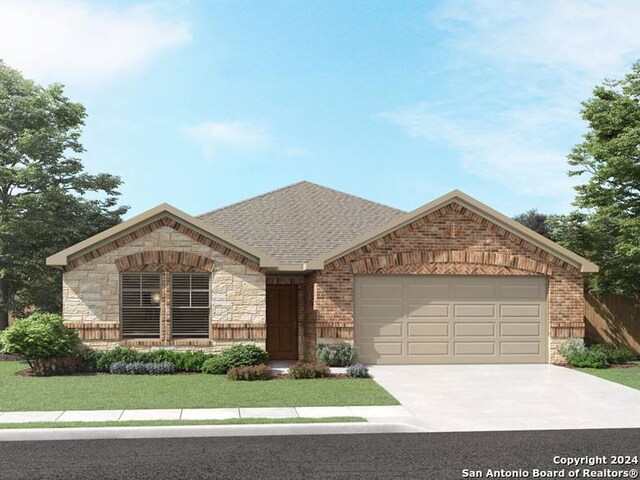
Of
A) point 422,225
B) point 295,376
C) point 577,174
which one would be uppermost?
point 577,174

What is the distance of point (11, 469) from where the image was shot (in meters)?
9.68

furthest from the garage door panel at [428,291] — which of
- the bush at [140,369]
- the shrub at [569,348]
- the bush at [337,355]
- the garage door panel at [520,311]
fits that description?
the bush at [140,369]

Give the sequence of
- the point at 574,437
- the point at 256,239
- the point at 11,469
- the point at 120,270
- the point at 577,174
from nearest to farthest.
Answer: the point at 11,469
the point at 574,437
the point at 120,270
the point at 256,239
the point at 577,174

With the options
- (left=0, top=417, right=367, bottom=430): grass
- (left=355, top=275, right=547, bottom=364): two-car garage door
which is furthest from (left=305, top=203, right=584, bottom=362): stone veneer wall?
(left=0, top=417, right=367, bottom=430): grass

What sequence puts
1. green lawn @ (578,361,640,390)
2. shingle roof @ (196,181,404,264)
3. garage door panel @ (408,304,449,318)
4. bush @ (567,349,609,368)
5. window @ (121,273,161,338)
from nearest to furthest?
green lawn @ (578,361,640,390)
window @ (121,273,161,338)
bush @ (567,349,609,368)
garage door panel @ (408,304,449,318)
shingle roof @ (196,181,404,264)

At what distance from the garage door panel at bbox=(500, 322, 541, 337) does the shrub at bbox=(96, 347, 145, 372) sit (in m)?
10.6

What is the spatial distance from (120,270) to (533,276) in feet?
40.1

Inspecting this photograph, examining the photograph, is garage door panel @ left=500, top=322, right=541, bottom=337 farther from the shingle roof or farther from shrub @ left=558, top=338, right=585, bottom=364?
the shingle roof

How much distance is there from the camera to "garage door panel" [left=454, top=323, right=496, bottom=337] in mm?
22125

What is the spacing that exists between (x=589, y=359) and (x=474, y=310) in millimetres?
3525

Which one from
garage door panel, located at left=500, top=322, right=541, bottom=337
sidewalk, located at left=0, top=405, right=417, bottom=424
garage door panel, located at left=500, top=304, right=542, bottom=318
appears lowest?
sidewalk, located at left=0, top=405, right=417, bottom=424

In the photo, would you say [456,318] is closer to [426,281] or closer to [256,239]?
[426,281]

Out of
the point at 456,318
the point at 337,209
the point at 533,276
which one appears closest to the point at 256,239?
the point at 337,209

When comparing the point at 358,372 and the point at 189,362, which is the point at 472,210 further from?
the point at 189,362
